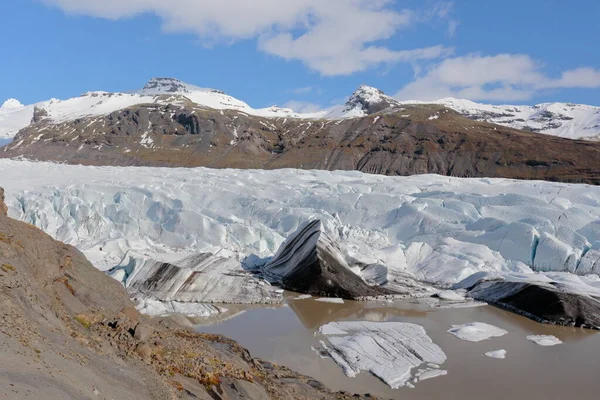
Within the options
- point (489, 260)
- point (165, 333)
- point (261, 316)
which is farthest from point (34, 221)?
point (489, 260)

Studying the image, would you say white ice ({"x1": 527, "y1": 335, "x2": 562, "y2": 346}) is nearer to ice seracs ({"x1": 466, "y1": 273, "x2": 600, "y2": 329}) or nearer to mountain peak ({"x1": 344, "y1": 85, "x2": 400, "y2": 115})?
ice seracs ({"x1": 466, "y1": 273, "x2": 600, "y2": 329})

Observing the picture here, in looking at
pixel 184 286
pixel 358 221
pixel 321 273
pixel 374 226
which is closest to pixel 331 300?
pixel 321 273

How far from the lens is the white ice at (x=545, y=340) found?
11.1 m

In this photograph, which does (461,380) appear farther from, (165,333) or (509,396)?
(165,333)

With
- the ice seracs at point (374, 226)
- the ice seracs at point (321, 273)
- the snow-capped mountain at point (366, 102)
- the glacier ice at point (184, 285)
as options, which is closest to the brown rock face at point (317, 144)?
the ice seracs at point (374, 226)

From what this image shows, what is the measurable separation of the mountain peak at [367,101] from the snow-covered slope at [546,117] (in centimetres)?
2029

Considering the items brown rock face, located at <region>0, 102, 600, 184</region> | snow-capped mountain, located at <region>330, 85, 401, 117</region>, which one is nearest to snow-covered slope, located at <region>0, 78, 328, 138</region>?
snow-capped mountain, located at <region>330, 85, 401, 117</region>

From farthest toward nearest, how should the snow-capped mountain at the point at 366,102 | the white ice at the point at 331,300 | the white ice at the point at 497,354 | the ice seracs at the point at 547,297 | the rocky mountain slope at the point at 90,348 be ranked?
the snow-capped mountain at the point at 366,102 → the white ice at the point at 331,300 → the ice seracs at the point at 547,297 → the white ice at the point at 497,354 → the rocky mountain slope at the point at 90,348

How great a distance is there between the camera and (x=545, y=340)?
1130 cm

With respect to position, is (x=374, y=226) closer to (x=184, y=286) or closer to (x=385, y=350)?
(x=184, y=286)

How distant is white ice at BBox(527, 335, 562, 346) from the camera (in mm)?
11148

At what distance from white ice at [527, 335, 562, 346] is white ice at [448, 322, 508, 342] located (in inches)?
23.2

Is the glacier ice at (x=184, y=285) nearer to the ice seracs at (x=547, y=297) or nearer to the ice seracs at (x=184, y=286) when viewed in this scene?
the ice seracs at (x=184, y=286)

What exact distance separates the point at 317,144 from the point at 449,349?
228 ft
